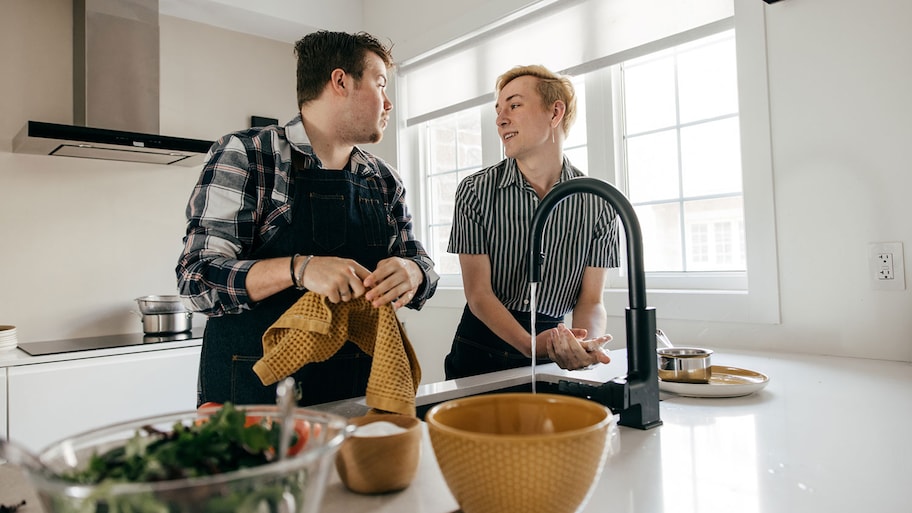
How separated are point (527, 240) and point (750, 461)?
0.98m

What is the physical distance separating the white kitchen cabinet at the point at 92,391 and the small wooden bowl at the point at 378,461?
2.13 meters

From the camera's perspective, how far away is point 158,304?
8.95ft

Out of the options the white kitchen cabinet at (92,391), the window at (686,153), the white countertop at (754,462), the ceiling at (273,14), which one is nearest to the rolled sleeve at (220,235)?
the white countertop at (754,462)

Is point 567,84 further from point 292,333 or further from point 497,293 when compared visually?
point 292,333

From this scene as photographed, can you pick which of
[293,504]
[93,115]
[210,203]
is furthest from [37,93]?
[293,504]

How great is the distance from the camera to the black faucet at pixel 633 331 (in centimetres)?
82

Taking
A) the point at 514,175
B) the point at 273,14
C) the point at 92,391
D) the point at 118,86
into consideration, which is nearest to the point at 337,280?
the point at 514,175

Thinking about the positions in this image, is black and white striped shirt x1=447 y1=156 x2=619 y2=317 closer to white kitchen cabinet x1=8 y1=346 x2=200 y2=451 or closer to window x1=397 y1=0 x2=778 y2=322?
window x1=397 y1=0 x2=778 y2=322

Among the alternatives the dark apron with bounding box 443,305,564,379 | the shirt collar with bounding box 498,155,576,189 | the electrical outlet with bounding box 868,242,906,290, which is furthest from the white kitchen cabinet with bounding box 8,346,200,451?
the electrical outlet with bounding box 868,242,906,290

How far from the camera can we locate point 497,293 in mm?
1704

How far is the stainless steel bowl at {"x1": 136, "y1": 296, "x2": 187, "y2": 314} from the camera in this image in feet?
8.84

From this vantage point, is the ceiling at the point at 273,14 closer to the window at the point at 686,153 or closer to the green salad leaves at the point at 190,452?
the window at the point at 686,153

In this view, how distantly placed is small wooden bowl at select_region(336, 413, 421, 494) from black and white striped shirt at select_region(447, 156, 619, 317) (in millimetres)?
1090

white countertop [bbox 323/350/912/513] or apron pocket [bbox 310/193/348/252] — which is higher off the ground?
apron pocket [bbox 310/193/348/252]
